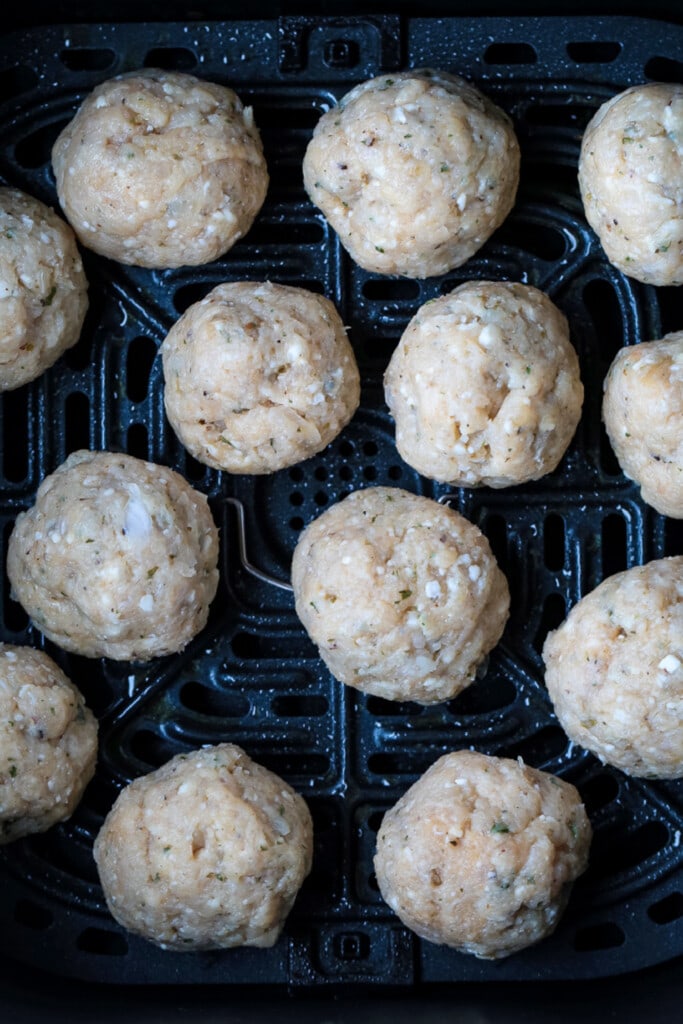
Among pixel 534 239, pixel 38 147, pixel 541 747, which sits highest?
pixel 38 147

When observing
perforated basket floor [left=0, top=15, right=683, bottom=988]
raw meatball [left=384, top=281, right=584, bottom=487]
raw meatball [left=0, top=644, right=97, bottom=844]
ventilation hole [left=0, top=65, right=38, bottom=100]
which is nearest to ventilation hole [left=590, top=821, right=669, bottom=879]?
perforated basket floor [left=0, top=15, right=683, bottom=988]

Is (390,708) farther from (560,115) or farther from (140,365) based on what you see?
(560,115)

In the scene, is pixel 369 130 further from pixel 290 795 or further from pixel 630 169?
pixel 290 795

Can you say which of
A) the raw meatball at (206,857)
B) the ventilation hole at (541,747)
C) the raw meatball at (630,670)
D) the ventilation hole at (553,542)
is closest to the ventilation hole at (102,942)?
the raw meatball at (206,857)

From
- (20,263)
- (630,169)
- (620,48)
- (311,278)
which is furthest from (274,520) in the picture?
(620,48)

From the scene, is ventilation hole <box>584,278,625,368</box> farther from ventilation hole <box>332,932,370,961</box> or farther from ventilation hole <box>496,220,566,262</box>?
ventilation hole <box>332,932,370,961</box>

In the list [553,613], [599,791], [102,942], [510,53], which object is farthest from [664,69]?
[102,942]

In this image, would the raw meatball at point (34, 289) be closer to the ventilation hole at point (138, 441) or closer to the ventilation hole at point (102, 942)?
the ventilation hole at point (138, 441)
